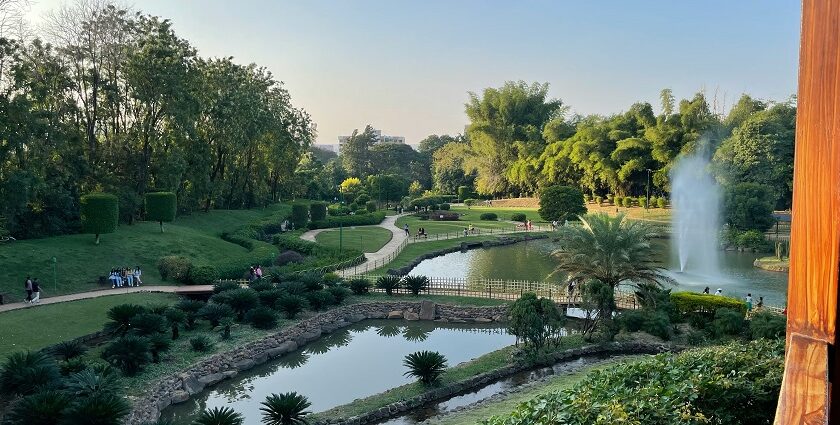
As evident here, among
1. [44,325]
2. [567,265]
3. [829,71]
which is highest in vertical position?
[829,71]

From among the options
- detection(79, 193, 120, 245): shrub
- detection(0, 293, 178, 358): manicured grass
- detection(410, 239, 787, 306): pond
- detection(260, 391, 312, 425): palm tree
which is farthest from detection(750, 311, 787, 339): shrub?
detection(79, 193, 120, 245): shrub

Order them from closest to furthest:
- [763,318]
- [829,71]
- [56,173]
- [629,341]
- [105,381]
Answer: [829,71], [105,381], [763,318], [629,341], [56,173]

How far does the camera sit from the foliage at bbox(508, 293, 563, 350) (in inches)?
619

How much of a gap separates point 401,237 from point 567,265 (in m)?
22.4

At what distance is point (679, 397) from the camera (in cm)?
554

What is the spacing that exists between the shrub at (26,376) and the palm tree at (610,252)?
48.5 feet

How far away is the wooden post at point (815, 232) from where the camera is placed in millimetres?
1728

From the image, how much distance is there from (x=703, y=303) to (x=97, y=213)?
83.7 ft

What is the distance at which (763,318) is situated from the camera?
15.8 meters

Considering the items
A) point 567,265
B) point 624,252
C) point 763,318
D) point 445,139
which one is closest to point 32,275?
point 567,265

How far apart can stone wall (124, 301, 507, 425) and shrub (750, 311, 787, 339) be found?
26.5ft

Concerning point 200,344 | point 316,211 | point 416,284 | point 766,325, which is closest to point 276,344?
point 200,344

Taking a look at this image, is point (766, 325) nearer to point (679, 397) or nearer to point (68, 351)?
point (679, 397)

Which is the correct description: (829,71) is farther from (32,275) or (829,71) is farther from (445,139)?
(445,139)
